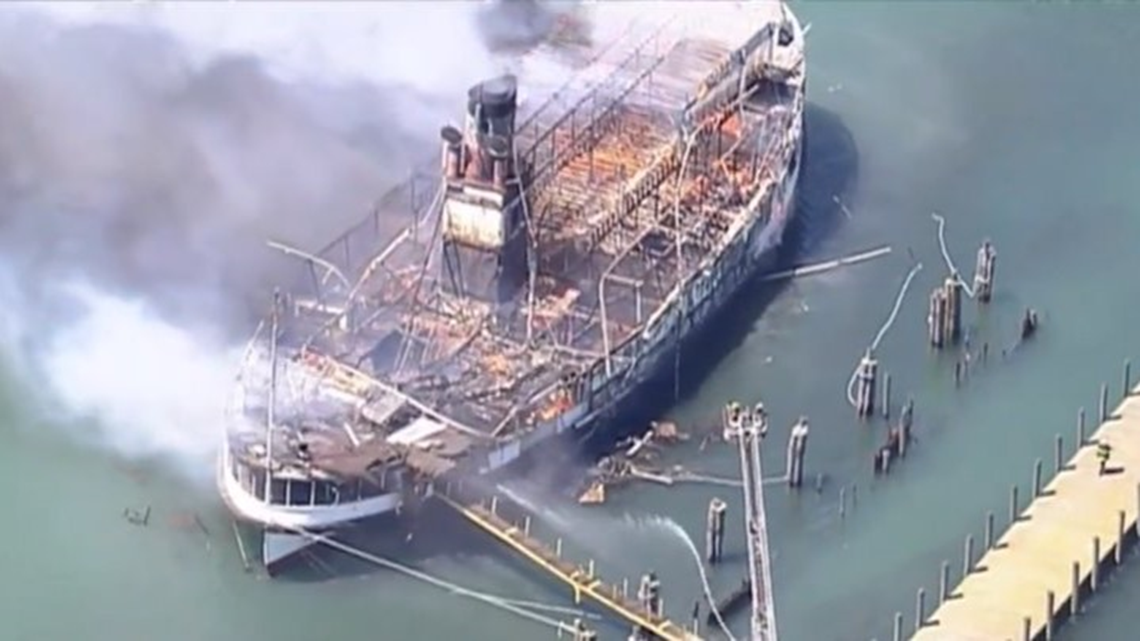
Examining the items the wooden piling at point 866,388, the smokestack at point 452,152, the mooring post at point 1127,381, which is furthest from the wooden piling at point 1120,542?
the smokestack at point 452,152

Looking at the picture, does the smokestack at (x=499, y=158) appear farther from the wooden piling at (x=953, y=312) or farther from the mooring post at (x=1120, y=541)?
the mooring post at (x=1120, y=541)

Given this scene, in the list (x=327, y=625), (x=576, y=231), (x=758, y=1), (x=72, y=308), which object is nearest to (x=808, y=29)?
(x=758, y=1)

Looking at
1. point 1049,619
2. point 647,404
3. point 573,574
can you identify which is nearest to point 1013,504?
point 1049,619

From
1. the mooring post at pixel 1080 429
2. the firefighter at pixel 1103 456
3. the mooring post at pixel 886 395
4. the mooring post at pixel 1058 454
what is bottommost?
the mooring post at pixel 886 395

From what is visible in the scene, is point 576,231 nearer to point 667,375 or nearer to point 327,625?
point 667,375

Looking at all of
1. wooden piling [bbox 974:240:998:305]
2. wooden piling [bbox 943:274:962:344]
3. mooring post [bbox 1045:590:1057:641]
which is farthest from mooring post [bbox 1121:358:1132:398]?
mooring post [bbox 1045:590:1057:641]

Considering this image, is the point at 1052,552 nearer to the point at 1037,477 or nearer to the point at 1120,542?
the point at 1120,542
